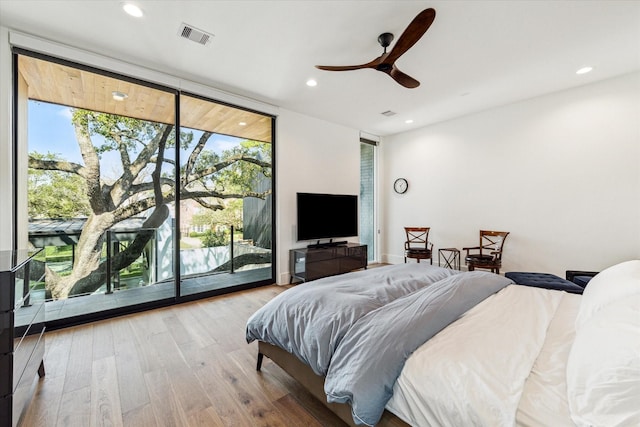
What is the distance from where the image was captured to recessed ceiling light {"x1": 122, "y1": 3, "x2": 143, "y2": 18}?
2.19m

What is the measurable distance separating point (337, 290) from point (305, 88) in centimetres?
292

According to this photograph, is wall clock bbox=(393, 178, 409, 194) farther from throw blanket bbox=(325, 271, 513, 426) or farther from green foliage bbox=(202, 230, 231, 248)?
throw blanket bbox=(325, 271, 513, 426)

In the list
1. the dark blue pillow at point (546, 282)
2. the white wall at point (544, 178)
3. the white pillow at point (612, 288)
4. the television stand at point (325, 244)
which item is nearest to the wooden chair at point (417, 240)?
the white wall at point (544, 178)

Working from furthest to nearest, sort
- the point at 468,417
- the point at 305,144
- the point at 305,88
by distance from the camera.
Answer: the point at 305,144
the point at 305,88
the point at 468,417

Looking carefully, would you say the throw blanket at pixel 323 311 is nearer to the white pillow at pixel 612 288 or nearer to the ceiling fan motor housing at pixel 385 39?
the white pillow at pixel 612 288

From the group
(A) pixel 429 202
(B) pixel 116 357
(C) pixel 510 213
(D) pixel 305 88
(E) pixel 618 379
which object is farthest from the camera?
(A) pixel 429 202

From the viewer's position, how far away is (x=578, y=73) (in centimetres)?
335

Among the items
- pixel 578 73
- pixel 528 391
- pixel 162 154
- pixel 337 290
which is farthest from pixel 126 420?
pixel 578 73

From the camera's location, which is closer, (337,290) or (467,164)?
(337,290)

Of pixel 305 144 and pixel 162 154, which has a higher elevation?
pixel 305 144

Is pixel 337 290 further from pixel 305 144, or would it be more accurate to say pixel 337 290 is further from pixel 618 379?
pixel 305 144

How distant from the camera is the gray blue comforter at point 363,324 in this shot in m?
1.18

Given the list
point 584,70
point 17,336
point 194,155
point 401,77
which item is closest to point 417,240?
point 584,70

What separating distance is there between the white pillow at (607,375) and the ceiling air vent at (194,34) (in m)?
3.42
